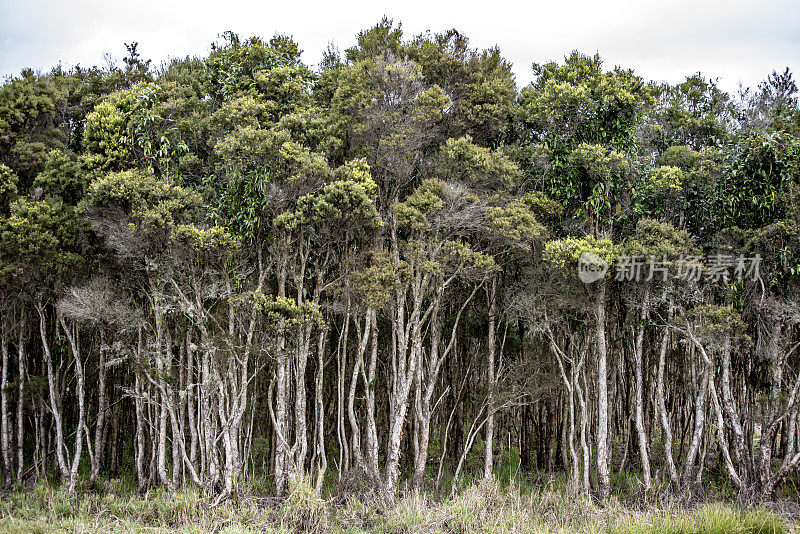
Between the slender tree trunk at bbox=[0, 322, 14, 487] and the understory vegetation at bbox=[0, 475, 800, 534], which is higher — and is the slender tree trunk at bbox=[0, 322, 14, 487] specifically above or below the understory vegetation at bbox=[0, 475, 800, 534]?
above

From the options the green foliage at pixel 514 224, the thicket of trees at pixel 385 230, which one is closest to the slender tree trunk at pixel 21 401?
the thicket of trees at pixel 385 230

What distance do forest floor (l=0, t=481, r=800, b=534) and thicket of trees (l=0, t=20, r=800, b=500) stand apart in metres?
0.74

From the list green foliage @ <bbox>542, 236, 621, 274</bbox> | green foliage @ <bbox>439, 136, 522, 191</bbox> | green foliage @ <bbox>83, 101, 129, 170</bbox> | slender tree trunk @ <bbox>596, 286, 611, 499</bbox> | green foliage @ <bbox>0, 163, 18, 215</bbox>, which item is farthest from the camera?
green foliage @ <bbox>439, 136, 522, 191</bbox>

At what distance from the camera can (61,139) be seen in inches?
545

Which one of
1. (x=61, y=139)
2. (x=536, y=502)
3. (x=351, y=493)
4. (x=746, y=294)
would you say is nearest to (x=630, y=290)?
(x=746, y=294)

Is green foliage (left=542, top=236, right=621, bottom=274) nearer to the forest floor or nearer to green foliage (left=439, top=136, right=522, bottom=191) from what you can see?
green foliage (left=439, top=136, right=522, bottom=191)

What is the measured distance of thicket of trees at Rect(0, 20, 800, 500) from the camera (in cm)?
1210

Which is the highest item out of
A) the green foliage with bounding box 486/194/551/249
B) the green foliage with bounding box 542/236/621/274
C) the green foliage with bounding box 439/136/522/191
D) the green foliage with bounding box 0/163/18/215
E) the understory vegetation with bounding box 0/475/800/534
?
the green foliage with bounding box 439/136/522/191

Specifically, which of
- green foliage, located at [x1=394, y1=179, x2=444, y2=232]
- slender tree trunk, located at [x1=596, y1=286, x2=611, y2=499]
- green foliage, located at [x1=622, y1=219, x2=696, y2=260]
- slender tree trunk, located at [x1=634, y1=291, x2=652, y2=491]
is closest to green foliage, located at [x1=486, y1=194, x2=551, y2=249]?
green foliage, located at [x1=394, y1=179, x2=444, y2=232]

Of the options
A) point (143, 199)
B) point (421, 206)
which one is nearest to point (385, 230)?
point (421, 206)

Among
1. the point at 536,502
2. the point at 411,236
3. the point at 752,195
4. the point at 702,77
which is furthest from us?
the point at 702,77

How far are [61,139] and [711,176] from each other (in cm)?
1415

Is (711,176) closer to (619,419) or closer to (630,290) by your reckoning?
(630,290)

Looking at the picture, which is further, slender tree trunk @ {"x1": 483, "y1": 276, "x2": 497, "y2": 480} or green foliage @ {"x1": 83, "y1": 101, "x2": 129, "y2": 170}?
slender tree trunk @ {"x1": 483, "y1": 276, "x2": 497, "y2": 480}
